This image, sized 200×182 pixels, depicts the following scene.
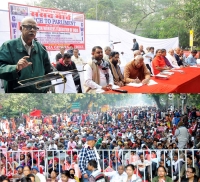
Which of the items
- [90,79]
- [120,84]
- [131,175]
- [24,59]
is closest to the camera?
[131,175]

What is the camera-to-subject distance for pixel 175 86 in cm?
674

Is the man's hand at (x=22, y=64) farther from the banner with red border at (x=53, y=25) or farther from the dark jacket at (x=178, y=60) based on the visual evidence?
the dark jacket at (x=178, y=60)

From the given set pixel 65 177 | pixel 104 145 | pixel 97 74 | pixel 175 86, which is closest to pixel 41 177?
pixel 65 177

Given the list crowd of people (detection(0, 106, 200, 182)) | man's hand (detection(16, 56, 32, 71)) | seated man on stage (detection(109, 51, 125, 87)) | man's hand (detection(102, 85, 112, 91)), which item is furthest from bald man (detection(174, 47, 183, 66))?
man's hand (detection(16, 56, 32, 71))

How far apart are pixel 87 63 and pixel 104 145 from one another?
1.38 metres

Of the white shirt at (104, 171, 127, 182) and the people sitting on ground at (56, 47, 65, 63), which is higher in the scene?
the people sitting on ground at (56, 47, 65, 63)

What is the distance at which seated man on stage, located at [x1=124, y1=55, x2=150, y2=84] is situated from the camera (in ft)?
22.3

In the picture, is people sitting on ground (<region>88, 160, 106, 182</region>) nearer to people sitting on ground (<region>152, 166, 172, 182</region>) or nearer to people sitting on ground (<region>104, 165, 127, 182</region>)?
people sitting on ground (<region>104, 165, 127, 182</region>)

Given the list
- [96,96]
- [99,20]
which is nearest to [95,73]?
[96,96]

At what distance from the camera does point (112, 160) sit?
666 centimetres

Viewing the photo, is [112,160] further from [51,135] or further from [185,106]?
[185,106]

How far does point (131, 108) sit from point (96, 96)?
81 centimetres

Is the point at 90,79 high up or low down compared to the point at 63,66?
down

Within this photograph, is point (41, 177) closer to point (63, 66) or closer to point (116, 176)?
point (116, 176)
